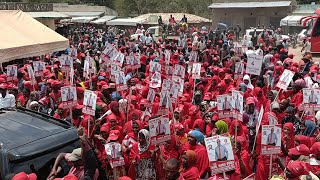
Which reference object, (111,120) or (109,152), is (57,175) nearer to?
(109,152)

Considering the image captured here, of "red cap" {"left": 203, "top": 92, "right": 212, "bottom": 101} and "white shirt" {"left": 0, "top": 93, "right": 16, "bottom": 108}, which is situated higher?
"white shirt" {"left": 0, "top": 93, "right": 16, "bottom": 108}

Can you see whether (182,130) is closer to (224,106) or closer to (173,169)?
(224,106)

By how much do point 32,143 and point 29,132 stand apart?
0.35 meters

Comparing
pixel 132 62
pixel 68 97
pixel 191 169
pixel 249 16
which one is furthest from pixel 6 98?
pixel 249 16

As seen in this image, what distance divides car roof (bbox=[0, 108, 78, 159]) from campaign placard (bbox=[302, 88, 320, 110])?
181 inches

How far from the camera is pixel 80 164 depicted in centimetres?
534

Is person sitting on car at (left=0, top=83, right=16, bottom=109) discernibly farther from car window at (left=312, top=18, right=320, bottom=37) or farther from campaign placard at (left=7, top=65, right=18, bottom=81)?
car window at (left=312, top=18, right=320, bottom=37)

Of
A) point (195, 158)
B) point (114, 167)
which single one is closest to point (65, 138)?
point (114, 167)

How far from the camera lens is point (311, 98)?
26.9ft

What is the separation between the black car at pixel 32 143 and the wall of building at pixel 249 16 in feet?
116

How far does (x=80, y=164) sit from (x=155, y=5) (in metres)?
51.3

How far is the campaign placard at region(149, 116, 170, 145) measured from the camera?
20.8ft

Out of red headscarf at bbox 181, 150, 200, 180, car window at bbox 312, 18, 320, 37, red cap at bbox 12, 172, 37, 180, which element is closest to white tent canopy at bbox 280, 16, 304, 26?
car window at bbox 312, 18, 320, 37

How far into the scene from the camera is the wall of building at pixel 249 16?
3872 cm
